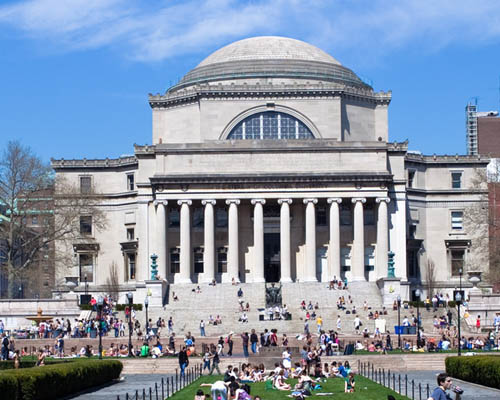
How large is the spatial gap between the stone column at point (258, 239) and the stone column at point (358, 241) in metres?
8.41

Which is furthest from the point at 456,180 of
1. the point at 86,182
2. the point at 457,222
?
the point at 86,182

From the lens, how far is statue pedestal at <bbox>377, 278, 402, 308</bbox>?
9362 cm

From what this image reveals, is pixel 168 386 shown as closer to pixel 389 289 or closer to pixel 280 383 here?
pixel 280 383

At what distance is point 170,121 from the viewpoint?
11381cm

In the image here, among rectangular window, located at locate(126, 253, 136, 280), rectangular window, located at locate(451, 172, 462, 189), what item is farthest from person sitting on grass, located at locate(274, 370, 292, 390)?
rectangular window, located at locate(451, 172, 462, 189)

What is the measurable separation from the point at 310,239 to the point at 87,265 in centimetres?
2472

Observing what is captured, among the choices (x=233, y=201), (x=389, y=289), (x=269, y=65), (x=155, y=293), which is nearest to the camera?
(x=155, y=293)

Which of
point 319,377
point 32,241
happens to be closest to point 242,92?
point 32,241

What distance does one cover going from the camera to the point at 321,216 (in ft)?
343

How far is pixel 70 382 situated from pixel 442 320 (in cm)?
4169

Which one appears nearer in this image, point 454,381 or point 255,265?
point 454,381

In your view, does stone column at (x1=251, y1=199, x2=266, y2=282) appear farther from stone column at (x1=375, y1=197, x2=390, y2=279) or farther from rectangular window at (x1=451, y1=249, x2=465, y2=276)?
rectangular window at (x1=451, y1=249, x2=465, y2=276)

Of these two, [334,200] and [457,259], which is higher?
[334,200]

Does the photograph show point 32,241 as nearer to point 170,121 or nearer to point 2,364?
point 170,121
